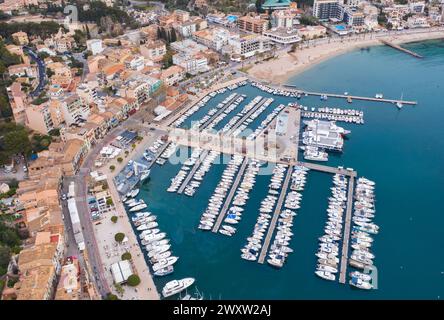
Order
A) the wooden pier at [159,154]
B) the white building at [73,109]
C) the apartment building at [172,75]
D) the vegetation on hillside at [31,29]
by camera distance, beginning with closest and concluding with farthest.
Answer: the wooden pier at [159,154], the white building at [73,109], the apartment building at [172,75], the vegetation on hillside at [31,29]

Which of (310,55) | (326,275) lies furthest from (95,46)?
(326,275)

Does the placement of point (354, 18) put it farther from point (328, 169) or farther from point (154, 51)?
point (328, 169)

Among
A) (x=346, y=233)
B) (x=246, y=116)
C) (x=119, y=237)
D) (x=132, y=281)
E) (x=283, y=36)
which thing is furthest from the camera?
(x=283, y=36)

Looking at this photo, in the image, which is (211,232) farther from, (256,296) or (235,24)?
(235,24)

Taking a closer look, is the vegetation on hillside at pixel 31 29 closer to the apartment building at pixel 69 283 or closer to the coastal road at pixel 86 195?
the coastal road at pixel 86 195

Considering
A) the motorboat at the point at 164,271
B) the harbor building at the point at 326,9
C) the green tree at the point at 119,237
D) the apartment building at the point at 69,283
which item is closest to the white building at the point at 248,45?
the harbor building at the point at 326,9
